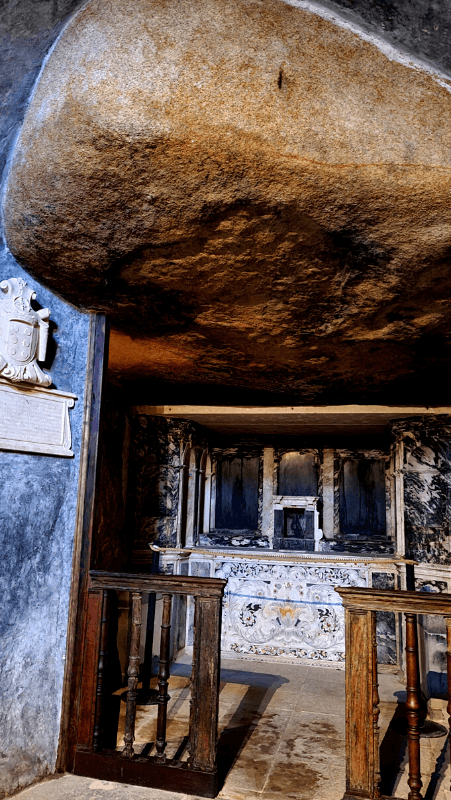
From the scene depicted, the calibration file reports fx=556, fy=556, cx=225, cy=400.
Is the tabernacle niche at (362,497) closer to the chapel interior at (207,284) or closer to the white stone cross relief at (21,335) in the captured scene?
the chapel interior at (207,284)

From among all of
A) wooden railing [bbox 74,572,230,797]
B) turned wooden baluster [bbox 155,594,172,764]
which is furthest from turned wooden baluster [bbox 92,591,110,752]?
turned wooden baluster [bbox 155,594,172,764]

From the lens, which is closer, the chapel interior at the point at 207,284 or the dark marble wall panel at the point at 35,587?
the chapel interior at the point at 207,284

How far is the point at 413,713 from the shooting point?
210 cm

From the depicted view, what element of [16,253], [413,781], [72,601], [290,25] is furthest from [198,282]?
[413,781]

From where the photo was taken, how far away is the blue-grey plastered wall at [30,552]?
2.15 m

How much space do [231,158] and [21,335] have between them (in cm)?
112

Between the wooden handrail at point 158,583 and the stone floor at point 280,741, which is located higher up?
the wooden handrail at point 158,583

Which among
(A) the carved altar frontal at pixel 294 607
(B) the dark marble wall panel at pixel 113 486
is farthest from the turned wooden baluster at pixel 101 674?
(A) the carved altar frontal at pixel 294 607

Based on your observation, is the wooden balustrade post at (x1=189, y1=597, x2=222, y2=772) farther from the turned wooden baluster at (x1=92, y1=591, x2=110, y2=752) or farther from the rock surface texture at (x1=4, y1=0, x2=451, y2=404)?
the rock surface texture at (x1=4, y1=0, x2=451, y2=404)

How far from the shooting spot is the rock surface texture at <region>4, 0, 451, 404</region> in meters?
1.78

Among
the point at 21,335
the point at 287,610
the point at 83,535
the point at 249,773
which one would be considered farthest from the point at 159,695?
the point at 287,610

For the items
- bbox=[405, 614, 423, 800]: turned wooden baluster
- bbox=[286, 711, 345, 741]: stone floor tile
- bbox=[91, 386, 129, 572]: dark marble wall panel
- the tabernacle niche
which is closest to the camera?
bbox=[405, 614, 423, 800]: turned wooden baluster

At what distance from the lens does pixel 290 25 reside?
1840 mm

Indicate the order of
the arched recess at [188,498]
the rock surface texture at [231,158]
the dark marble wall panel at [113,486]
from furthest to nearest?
the arched recess at [188,498] → the dark marble wall panel at [113,486] → the rock surface texture at [231,158]
